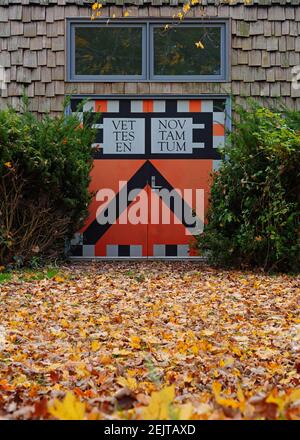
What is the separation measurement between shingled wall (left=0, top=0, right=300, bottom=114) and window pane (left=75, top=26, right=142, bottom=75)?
22cm

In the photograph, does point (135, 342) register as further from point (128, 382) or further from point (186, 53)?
point (186, 53)

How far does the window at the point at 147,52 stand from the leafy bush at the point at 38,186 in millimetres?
1542

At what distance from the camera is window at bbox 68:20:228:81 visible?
1102 centimetres

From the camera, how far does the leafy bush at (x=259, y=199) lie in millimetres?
8789

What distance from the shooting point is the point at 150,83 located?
36.0ft

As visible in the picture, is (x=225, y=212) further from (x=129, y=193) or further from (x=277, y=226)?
(x=129, y=193)

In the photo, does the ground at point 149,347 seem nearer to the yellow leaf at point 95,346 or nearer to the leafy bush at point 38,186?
the yellow leaf at point 95,346

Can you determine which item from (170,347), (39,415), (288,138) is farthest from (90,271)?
(39,415)

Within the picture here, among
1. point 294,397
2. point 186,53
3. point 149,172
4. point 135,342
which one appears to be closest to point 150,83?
point 186,53

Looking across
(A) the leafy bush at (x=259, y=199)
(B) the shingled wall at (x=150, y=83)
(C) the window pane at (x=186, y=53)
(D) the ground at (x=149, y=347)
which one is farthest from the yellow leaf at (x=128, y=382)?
(C) the window pane at (x=186, y=53)

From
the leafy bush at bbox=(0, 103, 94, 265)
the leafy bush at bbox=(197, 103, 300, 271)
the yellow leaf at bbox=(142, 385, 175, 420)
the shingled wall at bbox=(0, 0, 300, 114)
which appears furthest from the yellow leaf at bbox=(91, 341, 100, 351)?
the shingled wall at bbox=(0, 0, 300, 114)

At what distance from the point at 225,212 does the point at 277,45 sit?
3.24 m

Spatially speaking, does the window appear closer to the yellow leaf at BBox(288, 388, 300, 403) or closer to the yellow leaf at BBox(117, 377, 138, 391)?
the yellow leaf at BBox(117, 377, 138, 391)

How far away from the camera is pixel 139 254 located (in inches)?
438
